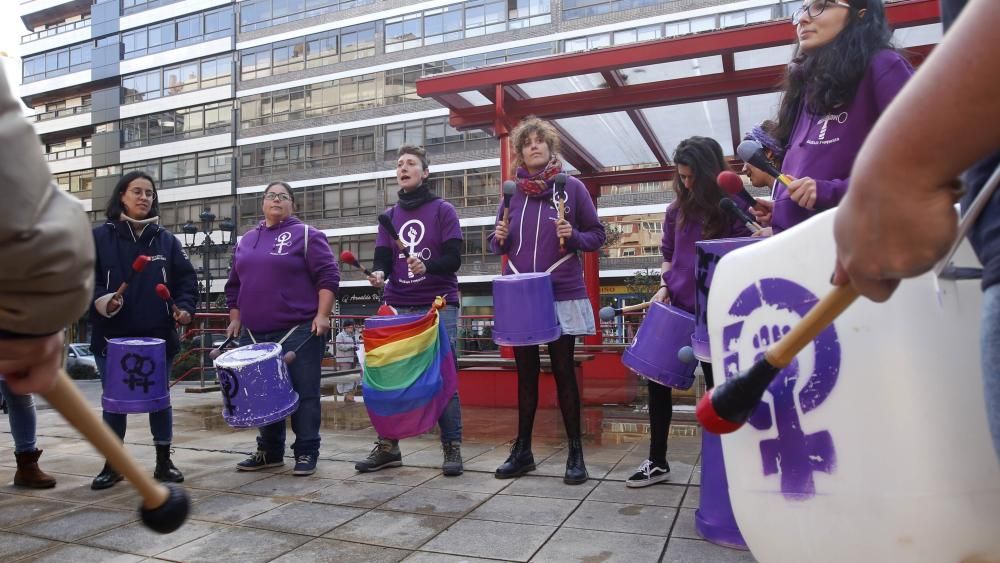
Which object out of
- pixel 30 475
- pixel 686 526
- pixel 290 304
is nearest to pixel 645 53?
pixel 290 304

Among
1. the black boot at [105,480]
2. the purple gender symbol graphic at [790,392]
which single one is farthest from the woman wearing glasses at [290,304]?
the purple gender symbol graphic at [790,392]

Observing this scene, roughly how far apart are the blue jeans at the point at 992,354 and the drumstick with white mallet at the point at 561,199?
2968 millimetres

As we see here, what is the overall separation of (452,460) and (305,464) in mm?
872

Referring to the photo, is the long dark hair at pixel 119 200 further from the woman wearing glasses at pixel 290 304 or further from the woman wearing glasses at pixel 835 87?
the woman wearing glasses at pixel 835 87

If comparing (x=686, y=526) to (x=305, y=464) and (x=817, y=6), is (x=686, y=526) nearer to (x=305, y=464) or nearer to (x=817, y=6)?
(x=817, y=6)

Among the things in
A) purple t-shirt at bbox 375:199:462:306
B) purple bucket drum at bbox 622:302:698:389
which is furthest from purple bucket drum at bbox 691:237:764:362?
purple t-shirt at bbox 375:199:462:306

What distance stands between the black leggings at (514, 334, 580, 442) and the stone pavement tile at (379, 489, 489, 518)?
1.93 feet

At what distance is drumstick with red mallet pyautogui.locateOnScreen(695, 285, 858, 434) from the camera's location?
105 cm

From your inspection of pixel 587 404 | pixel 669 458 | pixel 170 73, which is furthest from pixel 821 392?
pixel 170 73

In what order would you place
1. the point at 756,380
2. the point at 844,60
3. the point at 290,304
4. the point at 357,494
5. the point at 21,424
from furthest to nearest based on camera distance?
1. the point at 290,304
2. the point at 21,424
3. the point at 357,494
4. the point at 844,60
5. the point at 756,380

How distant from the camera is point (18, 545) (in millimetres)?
2889

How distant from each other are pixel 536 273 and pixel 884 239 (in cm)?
→ 292

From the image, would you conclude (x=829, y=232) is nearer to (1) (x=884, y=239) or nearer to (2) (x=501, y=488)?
(1) (x=884, y=239)

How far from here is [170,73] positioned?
123 ft
